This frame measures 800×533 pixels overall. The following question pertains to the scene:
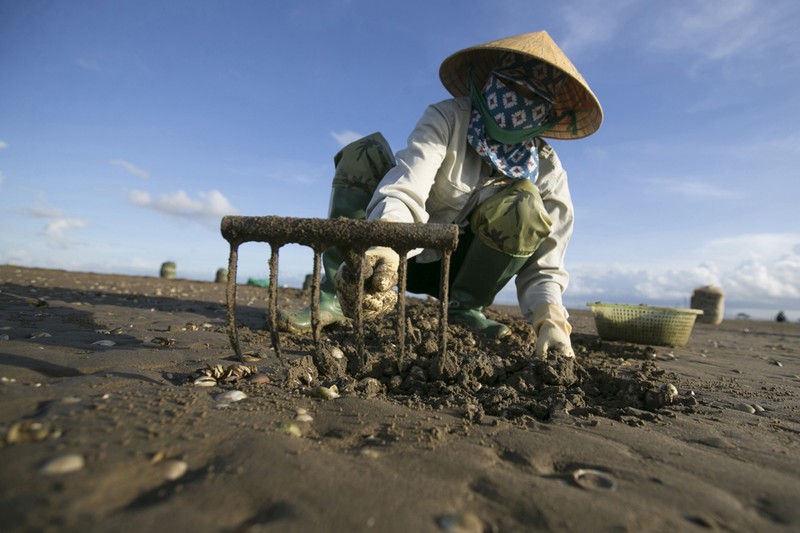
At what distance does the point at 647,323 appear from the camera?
14.4 feet

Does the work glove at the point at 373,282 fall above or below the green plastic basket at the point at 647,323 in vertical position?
above

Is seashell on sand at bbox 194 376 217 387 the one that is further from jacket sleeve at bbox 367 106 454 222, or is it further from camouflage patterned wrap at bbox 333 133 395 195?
camouflage patterned wrap at bbox 333 133 395 195

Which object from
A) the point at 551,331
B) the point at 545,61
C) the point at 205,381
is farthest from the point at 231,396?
the point at 545,61

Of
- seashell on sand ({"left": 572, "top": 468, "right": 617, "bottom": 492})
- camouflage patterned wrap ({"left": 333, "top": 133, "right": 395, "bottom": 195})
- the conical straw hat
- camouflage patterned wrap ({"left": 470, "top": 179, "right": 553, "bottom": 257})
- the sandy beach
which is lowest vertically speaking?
seashell on sand ({"left": 572, "top": 468, "right": 617, "bottom": 492})

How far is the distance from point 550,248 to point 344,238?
1.85 m

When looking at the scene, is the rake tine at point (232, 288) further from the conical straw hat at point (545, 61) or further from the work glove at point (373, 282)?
the conical straw hat at point (545, 61)

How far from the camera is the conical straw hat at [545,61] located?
2911mm

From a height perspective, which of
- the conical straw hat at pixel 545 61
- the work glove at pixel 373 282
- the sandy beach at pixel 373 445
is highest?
the conical straw hat at pixel 545 61

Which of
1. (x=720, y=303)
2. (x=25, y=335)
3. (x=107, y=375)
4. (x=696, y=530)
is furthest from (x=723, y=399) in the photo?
(x=720, y=303)

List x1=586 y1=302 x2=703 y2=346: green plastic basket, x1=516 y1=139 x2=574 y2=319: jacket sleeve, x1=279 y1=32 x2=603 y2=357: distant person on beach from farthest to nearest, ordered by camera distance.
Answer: x1=586 y1=302 x2=703 y2=346: green plastic basket < x1=516 y1=139 x2=574 y2=319: jacket sleeve < x1=279 y1=32 x2=603 y2=357: distant person on beach

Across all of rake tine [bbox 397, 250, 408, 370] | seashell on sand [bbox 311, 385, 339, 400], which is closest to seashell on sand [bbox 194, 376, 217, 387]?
seashell on sand [bbox 311, 385, 339, 400]

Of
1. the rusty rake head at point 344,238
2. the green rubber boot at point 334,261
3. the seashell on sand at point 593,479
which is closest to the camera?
the seashell on sand at point 593,479

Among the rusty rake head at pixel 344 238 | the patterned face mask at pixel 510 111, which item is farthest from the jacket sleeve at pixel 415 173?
the rusty rake head at pixel 344 238

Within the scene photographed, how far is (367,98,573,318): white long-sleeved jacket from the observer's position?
9.01ft
